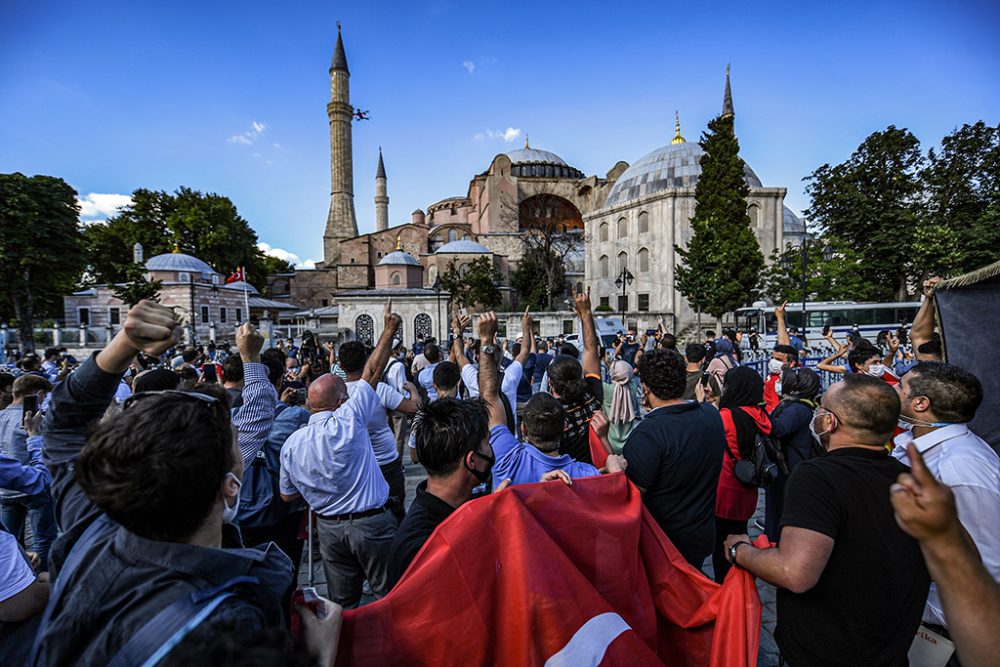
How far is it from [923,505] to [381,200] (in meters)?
75.7

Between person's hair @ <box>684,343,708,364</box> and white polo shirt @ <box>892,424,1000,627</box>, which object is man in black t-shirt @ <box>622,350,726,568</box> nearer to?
white polo shirt @ <box>892,424,1000,627</box>

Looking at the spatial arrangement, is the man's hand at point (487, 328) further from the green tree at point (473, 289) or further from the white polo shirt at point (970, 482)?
the green tree at point (473, 289)

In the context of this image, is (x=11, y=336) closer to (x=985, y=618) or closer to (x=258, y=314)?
(x=258, y=314)

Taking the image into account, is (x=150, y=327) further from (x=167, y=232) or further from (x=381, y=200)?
(x=381, y=200)

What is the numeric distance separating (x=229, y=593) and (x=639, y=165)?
47.0 meters

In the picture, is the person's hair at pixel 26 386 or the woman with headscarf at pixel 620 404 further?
the woman with headscarf at pixel 620 404

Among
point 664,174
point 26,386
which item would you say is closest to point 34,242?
point 26,386

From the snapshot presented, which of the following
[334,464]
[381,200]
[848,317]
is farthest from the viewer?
[381,200]

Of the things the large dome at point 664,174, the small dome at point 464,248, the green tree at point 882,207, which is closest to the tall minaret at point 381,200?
the small dome at point 464,248

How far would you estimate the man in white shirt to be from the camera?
6.98ft

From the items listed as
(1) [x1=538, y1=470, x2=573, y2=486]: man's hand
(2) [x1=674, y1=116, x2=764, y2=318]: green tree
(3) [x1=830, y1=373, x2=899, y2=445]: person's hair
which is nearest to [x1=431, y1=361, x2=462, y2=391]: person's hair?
(1) [x1=538, y1=470, x2=573, y2=486]: man's hand

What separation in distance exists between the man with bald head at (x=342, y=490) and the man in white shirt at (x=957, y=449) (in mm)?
2841

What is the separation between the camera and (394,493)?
4477mm

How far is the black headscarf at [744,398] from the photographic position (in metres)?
3.35
